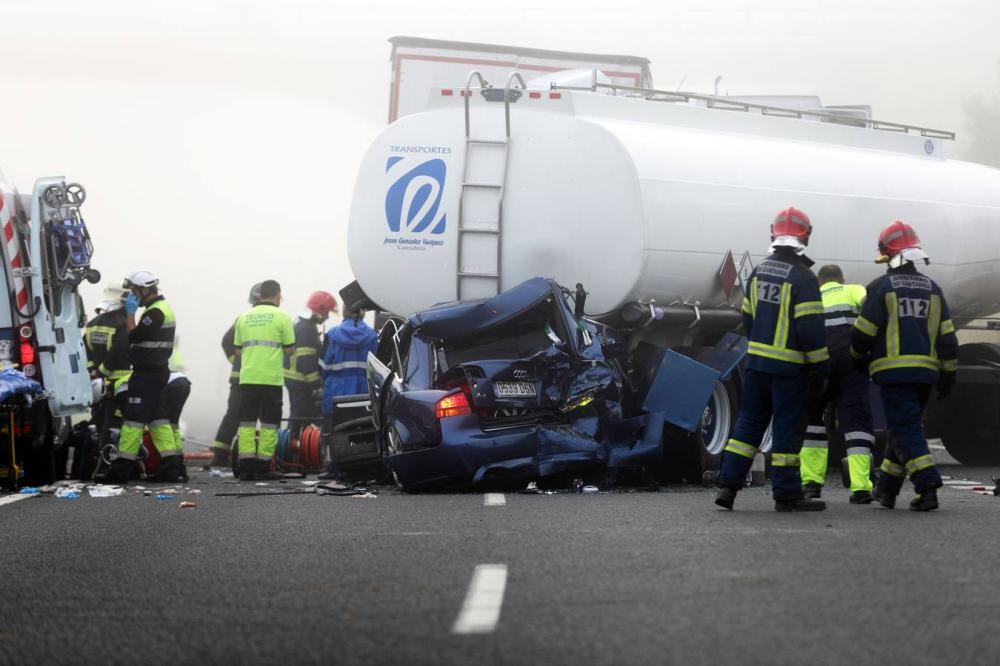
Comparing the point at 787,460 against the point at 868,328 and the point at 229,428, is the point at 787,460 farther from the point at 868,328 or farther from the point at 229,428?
the point at 229,428

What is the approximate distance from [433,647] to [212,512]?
541 centimetres

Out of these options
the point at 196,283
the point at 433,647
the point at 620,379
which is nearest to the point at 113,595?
the point at 433,647

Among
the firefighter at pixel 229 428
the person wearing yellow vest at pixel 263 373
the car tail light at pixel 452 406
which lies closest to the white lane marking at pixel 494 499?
the car tail light at pixel 452 406

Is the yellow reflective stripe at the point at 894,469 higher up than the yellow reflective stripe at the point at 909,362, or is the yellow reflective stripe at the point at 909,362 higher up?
the yellow reflective stripe at the point at 909,362

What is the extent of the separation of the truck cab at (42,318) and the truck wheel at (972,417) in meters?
8.53

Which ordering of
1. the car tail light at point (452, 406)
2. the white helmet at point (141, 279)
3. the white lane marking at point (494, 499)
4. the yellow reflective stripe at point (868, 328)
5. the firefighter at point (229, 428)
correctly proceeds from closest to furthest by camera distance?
the yellow reflective stripe at point (868, 328), the white lane marking at point (494, 499), the car tail light at point (452, 406), the white helmet at point (141, 279), the firefighter at point (229, 428)

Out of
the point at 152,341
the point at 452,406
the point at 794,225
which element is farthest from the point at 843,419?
the point at 152,341

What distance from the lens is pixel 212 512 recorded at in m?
9.94

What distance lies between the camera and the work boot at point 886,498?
9.82 metres

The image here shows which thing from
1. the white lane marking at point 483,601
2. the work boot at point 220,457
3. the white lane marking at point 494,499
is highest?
the white lane marking at point 483,601

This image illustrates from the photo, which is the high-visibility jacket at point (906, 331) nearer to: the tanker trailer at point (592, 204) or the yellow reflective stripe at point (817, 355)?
the yellow reflective stripe at point (817, 355)

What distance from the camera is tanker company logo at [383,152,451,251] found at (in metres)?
12.9

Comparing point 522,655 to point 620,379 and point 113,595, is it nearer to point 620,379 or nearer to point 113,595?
point 113,595

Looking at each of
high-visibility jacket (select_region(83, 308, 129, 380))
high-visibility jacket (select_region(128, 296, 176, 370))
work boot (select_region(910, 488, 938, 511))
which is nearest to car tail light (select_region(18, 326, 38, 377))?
high-visibility jacket (select_region(128, 296, 176, 370))
